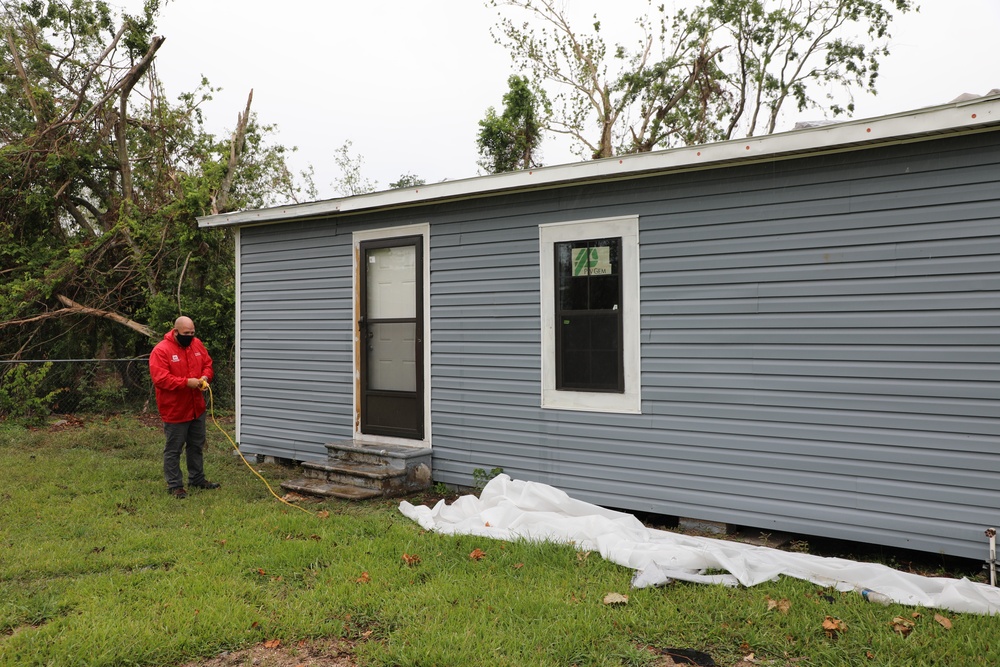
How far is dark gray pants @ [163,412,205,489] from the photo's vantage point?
6859 mm

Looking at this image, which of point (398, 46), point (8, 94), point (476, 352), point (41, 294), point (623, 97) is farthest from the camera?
point (398, 46)

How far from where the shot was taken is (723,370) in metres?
5.47

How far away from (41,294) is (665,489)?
37.2 ft

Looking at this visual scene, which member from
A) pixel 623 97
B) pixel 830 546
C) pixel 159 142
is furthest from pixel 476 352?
pixel 623 97

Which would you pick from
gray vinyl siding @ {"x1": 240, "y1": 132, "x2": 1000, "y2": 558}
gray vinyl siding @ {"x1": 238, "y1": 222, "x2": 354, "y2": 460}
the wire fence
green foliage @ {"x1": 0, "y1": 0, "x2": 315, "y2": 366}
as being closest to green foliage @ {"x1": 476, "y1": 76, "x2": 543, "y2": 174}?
green foliage @ {"x1": 0, "y1": 0, "x2": 315, "y2": 366}

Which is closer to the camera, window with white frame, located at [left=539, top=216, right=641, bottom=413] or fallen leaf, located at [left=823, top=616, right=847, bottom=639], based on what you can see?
fallen leaf, located at [left=823, top=616, right=847, bottom=639]

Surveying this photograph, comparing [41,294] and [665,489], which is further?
[41,294]

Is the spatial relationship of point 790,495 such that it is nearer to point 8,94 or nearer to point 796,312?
point 796,312

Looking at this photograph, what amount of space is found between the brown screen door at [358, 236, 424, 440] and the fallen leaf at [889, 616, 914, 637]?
4540mm

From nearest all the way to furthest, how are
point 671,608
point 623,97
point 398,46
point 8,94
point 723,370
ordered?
point 671,608 → point 723,370 → point 8,94 → point 623,97 → point 398,46

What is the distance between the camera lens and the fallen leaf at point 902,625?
3.57 metres

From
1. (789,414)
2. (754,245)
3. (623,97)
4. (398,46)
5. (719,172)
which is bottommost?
(789,414)

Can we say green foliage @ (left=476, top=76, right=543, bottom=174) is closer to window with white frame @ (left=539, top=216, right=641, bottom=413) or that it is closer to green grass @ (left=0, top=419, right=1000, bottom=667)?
window with white frame @ (left=539, top=216, right=641, bottom=413)

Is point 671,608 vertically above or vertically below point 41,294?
below
